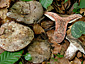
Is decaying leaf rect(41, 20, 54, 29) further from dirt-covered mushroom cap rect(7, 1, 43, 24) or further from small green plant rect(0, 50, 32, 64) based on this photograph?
small green plant rect(0, 50, 32, 64)

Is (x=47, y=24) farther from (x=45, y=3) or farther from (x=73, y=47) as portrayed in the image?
(x=73, y=47)

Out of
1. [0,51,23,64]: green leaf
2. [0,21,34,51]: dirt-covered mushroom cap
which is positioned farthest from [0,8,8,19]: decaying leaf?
[0,51,23,64]: green leaf

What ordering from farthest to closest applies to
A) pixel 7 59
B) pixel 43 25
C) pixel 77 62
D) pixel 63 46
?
pixel 43 25 → pixel 63 46 → pixel 77 62 → pixel 7 59

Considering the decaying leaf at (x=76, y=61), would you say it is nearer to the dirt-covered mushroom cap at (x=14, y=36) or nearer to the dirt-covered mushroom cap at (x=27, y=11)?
the dirt-covered mushroom cap at (x=14, y=36)

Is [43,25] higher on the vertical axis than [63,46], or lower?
higher

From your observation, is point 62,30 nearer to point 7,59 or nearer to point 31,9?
point 31,9

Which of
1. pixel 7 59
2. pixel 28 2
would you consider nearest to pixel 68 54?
pixel 7 59

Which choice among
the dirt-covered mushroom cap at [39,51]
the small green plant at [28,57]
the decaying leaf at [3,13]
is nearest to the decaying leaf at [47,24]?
the dirt-covered mushroom cap at [39,51]
